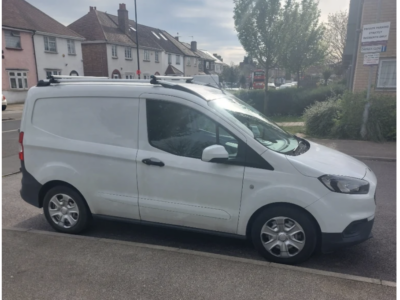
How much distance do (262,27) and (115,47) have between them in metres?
25.8

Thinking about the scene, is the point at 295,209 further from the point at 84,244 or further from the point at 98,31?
the point at 98,31

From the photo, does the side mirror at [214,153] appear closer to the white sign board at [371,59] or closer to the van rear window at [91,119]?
the van rear window at [91,119]

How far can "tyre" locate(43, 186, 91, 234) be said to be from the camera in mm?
4113

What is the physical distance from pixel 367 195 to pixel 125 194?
2.63m


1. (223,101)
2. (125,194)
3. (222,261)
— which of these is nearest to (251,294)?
(222,261)

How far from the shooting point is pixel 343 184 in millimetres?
3242

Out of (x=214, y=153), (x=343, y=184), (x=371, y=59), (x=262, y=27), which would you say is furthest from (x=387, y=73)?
(x=214, y=153)

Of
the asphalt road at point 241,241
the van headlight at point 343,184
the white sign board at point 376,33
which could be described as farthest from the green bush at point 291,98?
the van headlight at point 343,184

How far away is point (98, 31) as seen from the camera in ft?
125

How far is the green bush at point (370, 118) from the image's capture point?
10.7m

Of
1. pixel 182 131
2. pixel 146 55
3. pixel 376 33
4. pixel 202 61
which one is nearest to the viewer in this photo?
pixel 182 131

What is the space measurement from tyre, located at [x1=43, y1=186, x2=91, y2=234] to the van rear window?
0.73 meters

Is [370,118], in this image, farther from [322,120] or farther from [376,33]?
[376,33]

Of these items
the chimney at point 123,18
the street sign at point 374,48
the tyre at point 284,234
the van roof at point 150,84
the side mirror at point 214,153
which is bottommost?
the tyre at point 284,234
